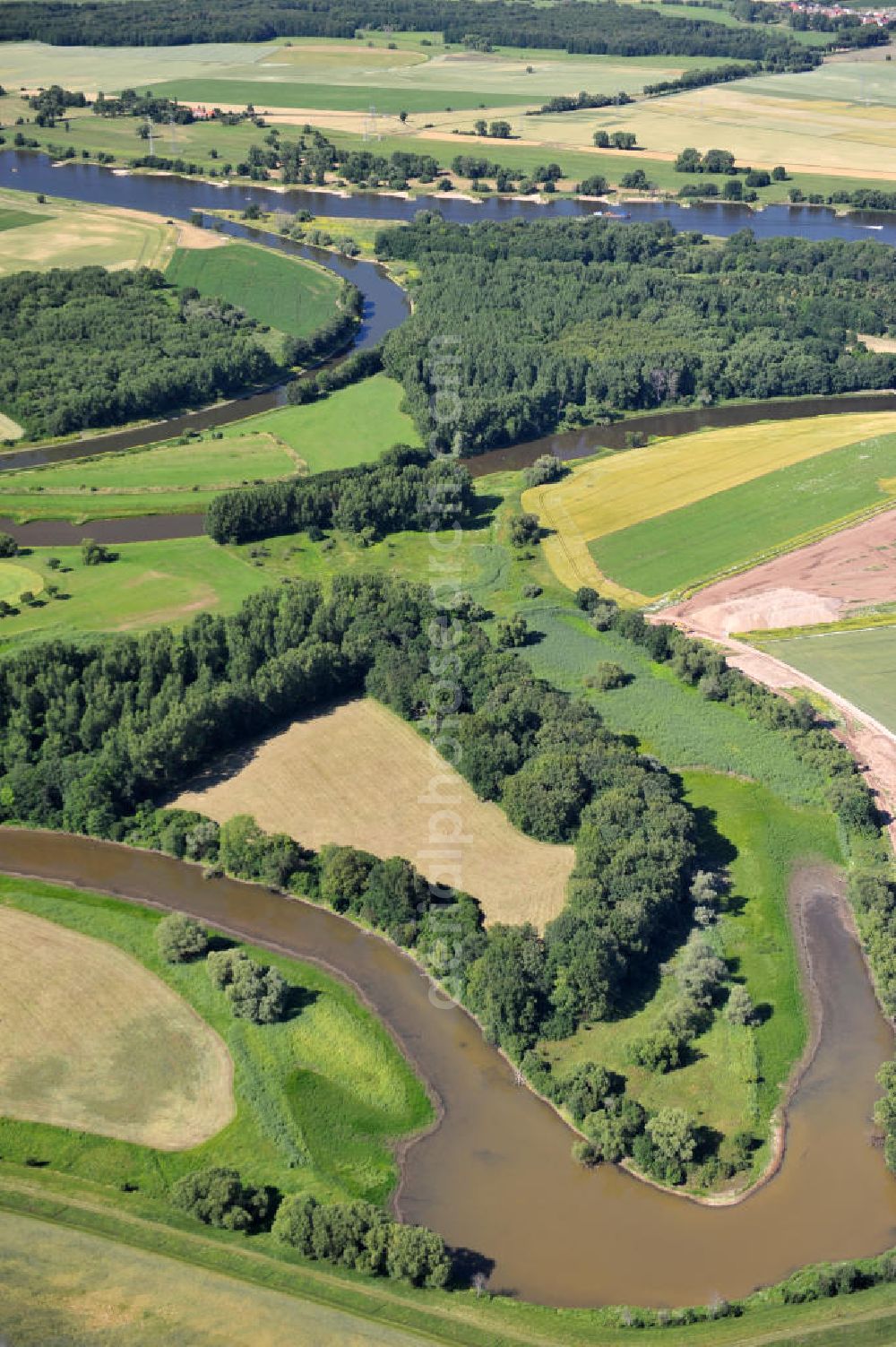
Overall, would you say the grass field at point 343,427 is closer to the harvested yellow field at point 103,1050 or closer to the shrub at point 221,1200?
the harvested yellow field at point 103,1050

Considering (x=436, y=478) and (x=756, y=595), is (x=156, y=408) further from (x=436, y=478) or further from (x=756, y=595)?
(x=756, y=595)

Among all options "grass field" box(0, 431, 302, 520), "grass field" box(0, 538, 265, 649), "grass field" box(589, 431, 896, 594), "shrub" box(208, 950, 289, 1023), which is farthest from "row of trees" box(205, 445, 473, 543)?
"shrub" box(208, 950, 289, 1023)

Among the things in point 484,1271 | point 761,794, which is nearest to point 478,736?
point 761,794

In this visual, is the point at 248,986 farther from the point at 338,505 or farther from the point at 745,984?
the point at 338,505

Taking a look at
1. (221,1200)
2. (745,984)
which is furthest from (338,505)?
(221,1200)

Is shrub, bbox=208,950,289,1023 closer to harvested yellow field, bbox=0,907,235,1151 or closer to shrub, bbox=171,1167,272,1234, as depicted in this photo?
harvested yellow field, bbox=0,907,235,1151
